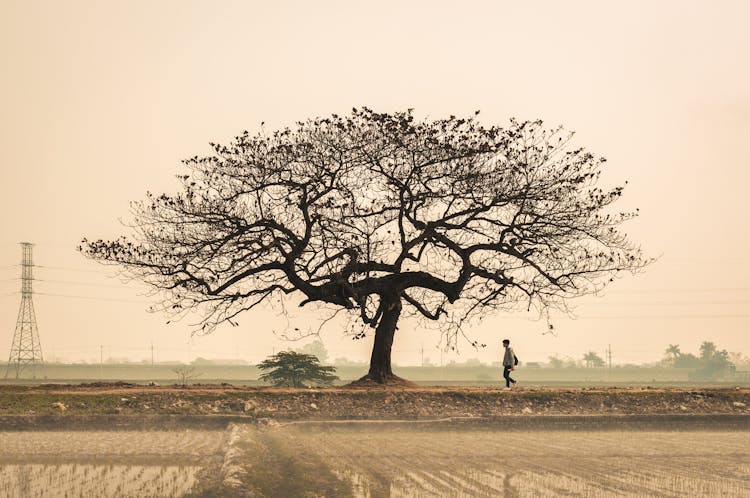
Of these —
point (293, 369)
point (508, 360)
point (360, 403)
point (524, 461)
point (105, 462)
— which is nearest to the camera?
point (105, 462)

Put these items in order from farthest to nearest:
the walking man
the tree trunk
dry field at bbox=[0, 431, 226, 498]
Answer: the tree trunk < the walking man < dry field at bbox=[0, 431, 226, 498]

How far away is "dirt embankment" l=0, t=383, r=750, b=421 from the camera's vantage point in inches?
986

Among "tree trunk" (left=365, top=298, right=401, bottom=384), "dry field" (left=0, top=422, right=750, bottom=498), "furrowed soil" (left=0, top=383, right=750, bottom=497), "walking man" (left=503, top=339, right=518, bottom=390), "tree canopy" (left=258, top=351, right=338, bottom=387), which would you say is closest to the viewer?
"dry field" (left=0, top=422, right=750, bottom=498)

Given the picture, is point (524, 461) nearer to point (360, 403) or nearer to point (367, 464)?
point (367, 464)

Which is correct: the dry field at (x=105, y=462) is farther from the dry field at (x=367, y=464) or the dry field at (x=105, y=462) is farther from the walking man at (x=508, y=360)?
the walking man at (x=508, y=360)

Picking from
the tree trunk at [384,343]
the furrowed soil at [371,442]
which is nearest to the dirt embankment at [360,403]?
the furrowed soil at [371,442]

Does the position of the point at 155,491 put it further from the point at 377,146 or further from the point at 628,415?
the point at 377,146

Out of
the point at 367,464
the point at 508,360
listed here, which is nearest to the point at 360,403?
the point at 508,360

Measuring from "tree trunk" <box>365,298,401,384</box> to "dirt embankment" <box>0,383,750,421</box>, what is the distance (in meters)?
4.13

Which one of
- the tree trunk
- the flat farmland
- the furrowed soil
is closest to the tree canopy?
the tree trunk

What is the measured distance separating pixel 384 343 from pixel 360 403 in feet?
23.2

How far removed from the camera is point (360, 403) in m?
26.7

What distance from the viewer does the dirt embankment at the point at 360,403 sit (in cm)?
2505

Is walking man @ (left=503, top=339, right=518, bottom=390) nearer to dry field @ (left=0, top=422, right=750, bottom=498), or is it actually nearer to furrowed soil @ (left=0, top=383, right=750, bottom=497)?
furrowed soil @ (left=0, top=383, right=750, bottom=497)
